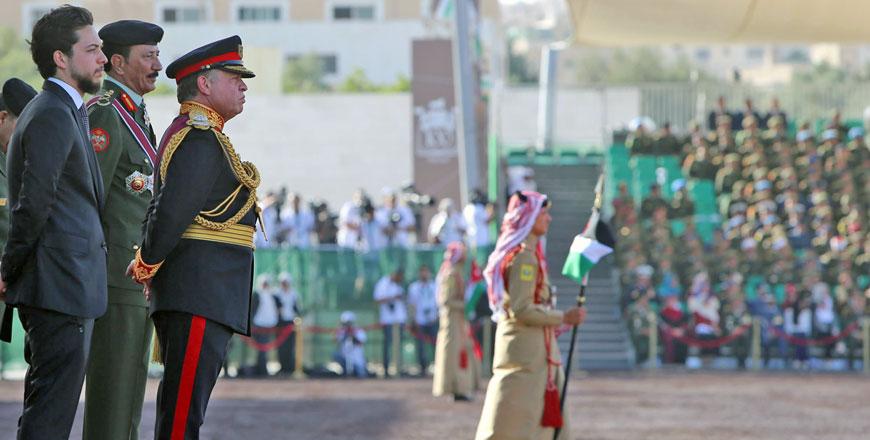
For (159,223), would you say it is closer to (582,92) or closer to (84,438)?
(84,438)

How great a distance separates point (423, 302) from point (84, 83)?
61.7ft

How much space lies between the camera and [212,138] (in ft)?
23.2

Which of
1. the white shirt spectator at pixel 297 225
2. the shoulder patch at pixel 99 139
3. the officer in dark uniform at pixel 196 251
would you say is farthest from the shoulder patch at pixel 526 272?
the white shirt spectator at pixel 297 225

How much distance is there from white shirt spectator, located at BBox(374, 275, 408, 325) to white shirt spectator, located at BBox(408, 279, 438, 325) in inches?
7.7

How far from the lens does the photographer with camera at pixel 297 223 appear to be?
28172 millimetres

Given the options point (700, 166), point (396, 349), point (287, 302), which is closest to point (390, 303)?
point (396, 349)

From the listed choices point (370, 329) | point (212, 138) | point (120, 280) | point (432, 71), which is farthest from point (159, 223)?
point (432, 71)

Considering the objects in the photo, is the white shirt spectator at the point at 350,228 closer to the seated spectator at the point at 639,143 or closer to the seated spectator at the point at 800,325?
the seated spectator at the point at 639,143

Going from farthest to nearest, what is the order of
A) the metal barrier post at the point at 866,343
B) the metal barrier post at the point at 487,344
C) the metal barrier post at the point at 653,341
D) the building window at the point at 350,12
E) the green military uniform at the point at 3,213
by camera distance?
1. the building window at the point at 350,12
2. the metal barrier post at the point at 866,343
3. the metal barrier post at the point at 653,341
4. the metal barrier post at the point at 487,344
5. the green military uniform at the point at 3,213

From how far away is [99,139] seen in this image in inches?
308

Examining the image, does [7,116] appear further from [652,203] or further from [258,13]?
[258,13]

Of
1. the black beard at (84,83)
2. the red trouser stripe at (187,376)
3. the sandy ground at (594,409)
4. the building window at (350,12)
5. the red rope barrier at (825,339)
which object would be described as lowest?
the sandy ground at (594,409)

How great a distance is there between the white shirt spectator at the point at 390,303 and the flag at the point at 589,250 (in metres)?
15.1

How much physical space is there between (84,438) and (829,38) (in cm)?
618
